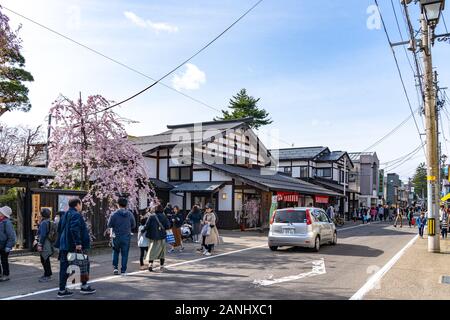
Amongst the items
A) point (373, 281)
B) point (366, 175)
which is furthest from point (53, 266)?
point (366, 175)

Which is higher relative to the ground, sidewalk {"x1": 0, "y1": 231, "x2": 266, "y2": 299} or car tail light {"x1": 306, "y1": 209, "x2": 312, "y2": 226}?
car tail light {"x1": 306, "y1": 209, "x2": 312, "y2": 226}

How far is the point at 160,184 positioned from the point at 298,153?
24787mm

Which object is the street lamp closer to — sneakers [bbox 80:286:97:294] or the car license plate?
the car license plate

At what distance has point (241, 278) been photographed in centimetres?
932

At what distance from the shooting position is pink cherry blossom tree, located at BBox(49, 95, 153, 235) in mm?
15430

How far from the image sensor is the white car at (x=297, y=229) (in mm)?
14156

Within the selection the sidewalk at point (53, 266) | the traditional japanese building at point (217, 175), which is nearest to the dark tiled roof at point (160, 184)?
the traditional japanese building at point (217, 175)

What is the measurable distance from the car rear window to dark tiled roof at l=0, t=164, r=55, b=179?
8267 mm

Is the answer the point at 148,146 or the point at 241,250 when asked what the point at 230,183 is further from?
the point at 241,250

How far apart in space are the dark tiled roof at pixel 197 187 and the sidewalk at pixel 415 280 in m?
13.3

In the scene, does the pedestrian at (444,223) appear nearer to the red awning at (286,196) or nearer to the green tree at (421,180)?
the red awning at (286,196)

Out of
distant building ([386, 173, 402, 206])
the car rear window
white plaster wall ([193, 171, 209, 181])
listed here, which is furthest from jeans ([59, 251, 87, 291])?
distant building ([386, 173, 402, 206])
